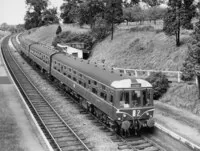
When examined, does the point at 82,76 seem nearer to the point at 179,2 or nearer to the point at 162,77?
the point at 162,77

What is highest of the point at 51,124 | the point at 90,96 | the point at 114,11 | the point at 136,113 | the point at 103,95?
the point at 114,11

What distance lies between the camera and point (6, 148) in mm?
14812

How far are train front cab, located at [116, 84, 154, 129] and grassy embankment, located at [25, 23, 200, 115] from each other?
5466 mm

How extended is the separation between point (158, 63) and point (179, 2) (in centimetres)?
670

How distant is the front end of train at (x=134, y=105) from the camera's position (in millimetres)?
16250

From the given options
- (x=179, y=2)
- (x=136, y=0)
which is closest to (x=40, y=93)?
(x=179, y=2)

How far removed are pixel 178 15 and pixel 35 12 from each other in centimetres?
8983

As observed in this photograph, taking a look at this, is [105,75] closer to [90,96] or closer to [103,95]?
[103,95]

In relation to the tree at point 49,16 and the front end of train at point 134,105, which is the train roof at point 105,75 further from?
the tree at point 49,16

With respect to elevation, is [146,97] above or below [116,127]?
above

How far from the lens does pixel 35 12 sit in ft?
368

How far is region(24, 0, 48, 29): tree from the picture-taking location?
11150 centimetres

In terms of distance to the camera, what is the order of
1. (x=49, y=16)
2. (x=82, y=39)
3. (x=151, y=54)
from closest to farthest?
(x=151, y=54)
(x=82, y=39)
(x=49, y=16)

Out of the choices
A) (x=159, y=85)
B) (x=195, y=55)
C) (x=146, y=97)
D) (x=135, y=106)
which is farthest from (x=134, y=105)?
(x=159, y=85)
